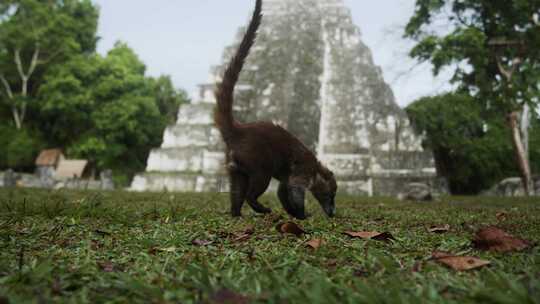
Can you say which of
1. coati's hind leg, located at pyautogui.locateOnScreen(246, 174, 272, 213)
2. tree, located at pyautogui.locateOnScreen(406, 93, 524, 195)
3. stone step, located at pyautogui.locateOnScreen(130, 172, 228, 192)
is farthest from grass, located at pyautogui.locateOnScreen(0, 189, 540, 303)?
tree, located at pyautogui.locateOnScreen(406, 93, 524, 195)

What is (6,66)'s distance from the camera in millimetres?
24031

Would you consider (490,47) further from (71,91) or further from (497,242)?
(71,91)

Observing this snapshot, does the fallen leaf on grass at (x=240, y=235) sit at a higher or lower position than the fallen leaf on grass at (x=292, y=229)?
lower

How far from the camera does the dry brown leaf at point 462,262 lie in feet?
4.46

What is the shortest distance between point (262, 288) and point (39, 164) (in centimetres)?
2524

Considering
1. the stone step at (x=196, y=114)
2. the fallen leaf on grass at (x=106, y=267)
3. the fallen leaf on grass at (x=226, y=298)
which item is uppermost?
the stone step at (x=196, y=114)

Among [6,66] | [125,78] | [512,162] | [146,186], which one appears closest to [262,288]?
[146,186]

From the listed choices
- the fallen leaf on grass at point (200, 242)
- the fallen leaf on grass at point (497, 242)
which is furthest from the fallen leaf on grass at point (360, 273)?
the fallen leaf on grass at point (200, 242)

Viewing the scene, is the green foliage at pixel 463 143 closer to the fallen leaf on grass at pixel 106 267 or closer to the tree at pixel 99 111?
the tree at pixel 99 111

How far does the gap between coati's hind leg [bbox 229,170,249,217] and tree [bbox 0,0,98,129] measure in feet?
72.9

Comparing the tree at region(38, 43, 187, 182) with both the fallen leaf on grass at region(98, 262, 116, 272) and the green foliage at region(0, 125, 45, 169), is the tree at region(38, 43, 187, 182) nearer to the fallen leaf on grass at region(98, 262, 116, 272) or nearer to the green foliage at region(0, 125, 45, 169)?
the green foliage at region(0, 125, 45, 169)

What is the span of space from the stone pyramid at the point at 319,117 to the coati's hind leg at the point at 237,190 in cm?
623

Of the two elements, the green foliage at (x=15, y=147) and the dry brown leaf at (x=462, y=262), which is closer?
the dry brown leaf at (x=462, y=262)

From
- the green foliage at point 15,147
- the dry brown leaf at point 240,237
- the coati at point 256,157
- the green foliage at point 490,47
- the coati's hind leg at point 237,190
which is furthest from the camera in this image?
the green foliage at point 15,147
